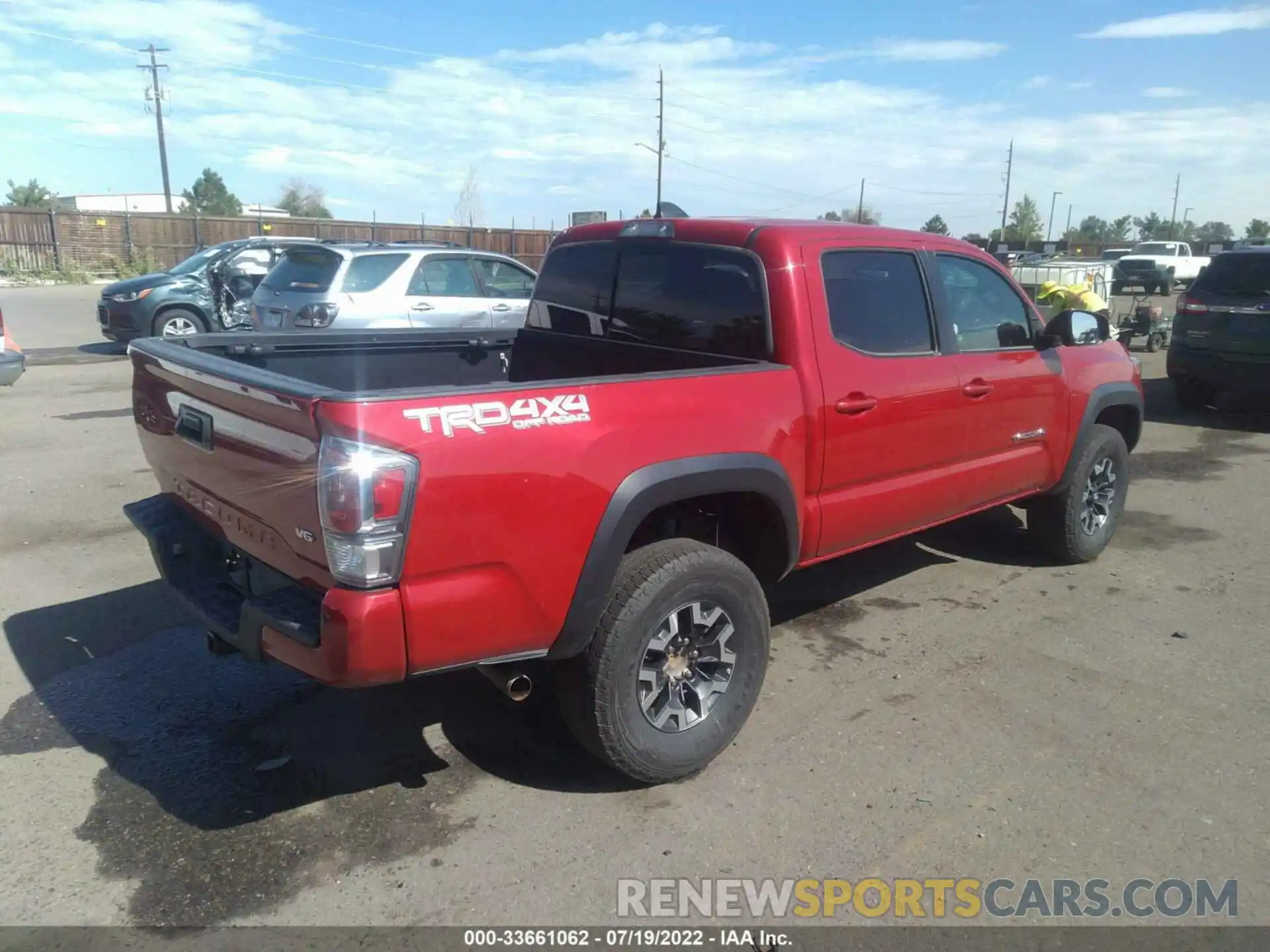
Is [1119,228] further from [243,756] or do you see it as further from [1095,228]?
[243,756]

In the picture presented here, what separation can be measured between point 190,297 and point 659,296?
12297 millimetres

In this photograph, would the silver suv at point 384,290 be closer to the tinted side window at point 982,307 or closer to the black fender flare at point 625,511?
the tinted side window at point 982,307

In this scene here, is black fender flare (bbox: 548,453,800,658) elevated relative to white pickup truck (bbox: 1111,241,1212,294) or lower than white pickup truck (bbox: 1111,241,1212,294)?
lower

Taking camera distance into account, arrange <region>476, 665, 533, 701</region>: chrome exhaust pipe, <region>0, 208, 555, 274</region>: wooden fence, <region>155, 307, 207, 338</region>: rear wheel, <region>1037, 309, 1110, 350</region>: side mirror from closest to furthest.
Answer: <region>476, 665, 533, 701</region>: chrome exhaust pipe → <region>1037, 309, 1110, 350</region>: side mirror → <region>155, 307, 207, 338</region>: rear wheel → <region>0, 208, 555, 274</region>: wooden fence

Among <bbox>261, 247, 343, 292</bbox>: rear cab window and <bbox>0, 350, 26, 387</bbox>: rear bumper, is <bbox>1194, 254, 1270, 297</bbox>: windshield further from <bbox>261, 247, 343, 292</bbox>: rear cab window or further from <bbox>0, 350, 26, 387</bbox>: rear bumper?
<bbox>0, 350, 26, 387</bbox>: rear bumper

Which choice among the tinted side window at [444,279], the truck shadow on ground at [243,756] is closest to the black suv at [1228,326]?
the tinted side window at [444,279]

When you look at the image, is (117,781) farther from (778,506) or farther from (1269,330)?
(1269,330)

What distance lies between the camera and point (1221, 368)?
10359mm

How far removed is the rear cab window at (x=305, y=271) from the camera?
10383 millimetres

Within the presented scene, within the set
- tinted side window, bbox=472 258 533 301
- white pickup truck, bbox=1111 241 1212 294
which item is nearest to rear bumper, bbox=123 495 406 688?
tinted side window, bbox=472 258 533 301

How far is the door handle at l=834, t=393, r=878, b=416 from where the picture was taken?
3.93m

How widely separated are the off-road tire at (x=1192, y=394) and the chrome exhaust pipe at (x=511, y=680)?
10611 millimetres

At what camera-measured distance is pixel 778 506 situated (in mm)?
3709

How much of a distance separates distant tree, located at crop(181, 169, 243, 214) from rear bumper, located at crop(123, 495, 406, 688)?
8701cm
